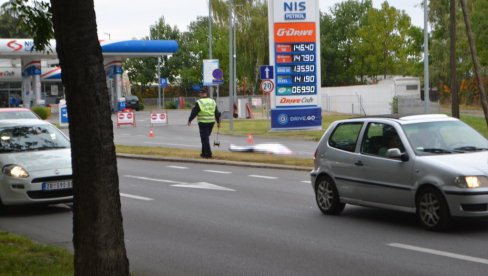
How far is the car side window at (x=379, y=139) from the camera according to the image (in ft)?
36.7

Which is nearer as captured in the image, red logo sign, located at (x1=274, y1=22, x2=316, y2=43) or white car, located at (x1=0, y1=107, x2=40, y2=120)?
white car, located at (x1=0, y1=107, x2=40, y2=120)

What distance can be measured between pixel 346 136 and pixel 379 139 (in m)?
0.76

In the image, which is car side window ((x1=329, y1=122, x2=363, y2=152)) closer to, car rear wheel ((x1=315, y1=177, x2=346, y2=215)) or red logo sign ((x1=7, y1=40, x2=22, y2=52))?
car rear wheel ((x1=315, y1=177, x2=346, y2=215))

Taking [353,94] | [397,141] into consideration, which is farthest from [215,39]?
[397,141]

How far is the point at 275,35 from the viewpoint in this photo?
38.8 m

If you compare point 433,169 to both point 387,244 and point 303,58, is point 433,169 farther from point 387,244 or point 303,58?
point 303,58

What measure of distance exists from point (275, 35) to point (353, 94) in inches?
993

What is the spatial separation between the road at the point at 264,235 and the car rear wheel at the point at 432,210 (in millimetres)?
141

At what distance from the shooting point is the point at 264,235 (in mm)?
10664

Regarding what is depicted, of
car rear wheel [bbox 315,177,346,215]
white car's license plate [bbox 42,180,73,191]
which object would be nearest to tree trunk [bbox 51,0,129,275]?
car rear wheel [bbox 315,177,346,215]

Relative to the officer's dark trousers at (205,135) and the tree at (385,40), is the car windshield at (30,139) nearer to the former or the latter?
the officer's dark trousers at (205,135)

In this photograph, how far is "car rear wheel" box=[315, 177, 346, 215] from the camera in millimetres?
12219

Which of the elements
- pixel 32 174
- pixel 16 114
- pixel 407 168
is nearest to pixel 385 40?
pixel 16 114

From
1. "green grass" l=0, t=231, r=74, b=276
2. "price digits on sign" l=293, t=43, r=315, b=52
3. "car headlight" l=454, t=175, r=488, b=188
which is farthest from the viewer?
"price digits on sign" l=293, t=43, r=315, b=52
